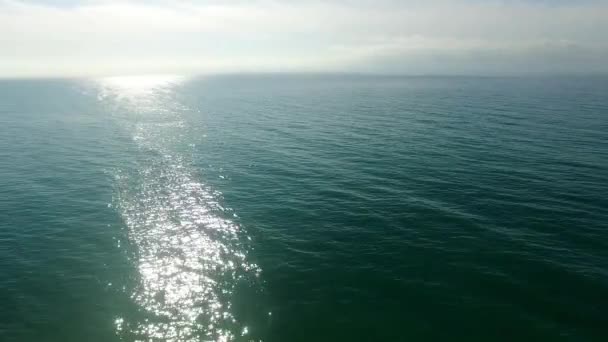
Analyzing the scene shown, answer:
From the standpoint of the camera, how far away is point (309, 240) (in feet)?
185

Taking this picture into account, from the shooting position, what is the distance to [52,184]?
7994cm

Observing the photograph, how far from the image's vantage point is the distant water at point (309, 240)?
40.1 m

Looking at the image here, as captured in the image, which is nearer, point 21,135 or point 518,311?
point 518,311

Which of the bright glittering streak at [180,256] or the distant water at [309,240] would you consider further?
the distant water at [309,240]

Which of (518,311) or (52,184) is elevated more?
(52,184)

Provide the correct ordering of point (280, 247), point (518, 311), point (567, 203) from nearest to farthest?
point (518, 311)
point (280, 247)
point (567, 203)

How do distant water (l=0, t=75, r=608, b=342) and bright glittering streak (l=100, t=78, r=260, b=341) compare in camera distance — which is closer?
bright glittering streak (l=100, t=78, r=260, b=341)

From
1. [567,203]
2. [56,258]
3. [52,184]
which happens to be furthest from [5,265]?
[567,203]

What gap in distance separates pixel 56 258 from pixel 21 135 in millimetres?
105300

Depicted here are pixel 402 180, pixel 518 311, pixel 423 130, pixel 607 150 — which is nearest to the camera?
pixel 518 311

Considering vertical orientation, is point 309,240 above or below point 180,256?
above

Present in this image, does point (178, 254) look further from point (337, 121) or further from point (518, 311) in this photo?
point (337, 121)

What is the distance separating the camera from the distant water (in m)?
40.1

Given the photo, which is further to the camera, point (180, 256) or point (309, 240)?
point (309, 240)
